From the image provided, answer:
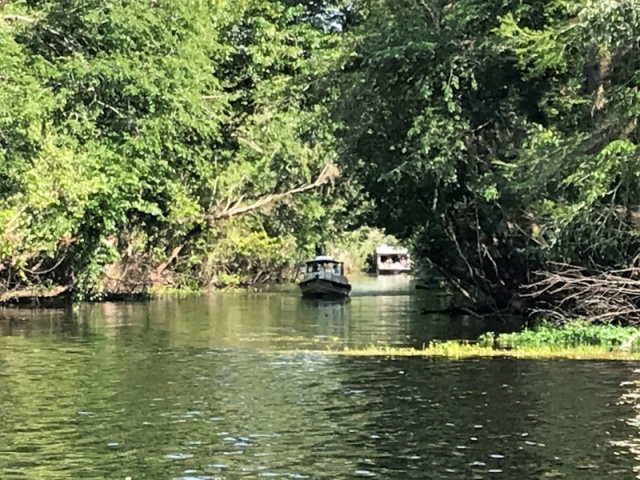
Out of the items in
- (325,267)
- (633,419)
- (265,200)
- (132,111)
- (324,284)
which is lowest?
(633,419)

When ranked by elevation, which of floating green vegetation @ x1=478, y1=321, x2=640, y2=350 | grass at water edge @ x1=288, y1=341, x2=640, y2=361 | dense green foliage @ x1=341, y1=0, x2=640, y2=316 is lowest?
grass at water edge @ x1=288, y1=341, x2=640, y2=361

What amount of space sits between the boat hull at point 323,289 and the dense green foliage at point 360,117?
13356 millimetres

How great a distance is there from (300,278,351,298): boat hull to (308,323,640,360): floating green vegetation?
102 feet

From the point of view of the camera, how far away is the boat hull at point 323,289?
57.4 m

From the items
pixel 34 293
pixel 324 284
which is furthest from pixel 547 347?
pixel 324 284

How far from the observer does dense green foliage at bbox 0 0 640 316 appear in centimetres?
2514

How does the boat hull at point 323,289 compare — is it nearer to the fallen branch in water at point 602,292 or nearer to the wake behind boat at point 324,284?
the wake behind boat at point 324,284

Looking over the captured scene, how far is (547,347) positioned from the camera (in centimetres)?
2378

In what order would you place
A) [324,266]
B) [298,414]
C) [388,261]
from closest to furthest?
1. [298,414]
2. [324,266]
3. [388,261]

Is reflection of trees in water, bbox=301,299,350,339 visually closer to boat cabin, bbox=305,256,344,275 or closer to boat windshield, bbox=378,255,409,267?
boat cabin, bbox=305,256,344,275

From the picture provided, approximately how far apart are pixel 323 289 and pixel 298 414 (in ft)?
135

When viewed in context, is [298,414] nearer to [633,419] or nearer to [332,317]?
[633,419]

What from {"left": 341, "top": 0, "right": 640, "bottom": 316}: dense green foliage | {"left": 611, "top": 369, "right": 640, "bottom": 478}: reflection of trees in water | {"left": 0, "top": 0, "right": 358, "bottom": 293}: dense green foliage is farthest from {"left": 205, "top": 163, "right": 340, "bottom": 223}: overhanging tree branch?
{"left": 611, "top": 369, "right": 640, "bottom": 478}: reflection of trees in water

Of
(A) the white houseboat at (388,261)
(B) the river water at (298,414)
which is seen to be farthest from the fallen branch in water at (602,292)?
(A) the white houseboat at (388,261)
